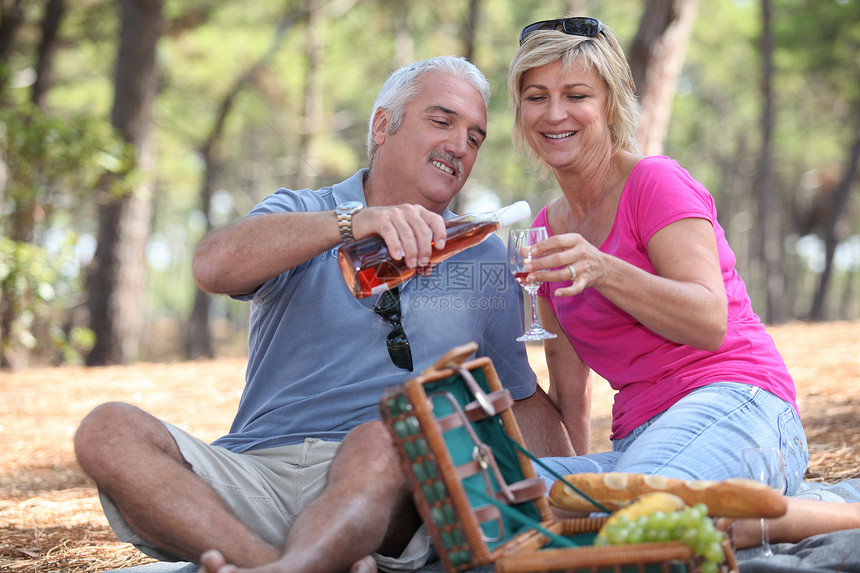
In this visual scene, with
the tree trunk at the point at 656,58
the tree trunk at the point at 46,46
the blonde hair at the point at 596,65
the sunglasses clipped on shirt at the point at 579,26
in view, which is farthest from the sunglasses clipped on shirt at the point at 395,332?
the tree trunk at the point at 46,46

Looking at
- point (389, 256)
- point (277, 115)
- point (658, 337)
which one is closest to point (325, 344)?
point (389, 256)

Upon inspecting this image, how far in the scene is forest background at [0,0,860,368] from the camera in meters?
7.38

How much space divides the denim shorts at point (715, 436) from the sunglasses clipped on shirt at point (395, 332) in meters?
0.57

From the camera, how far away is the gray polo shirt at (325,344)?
2.57m

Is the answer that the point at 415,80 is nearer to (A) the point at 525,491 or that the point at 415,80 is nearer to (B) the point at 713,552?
(A) the point at 525,491

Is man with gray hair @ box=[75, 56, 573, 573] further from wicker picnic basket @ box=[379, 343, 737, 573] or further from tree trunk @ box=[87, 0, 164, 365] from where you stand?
tree trunk @ box=[87, 0, 164, 365]

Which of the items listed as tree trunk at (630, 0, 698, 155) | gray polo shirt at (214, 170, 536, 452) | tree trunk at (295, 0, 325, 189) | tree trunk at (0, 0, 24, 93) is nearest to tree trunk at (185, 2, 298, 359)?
tree trunk at (295, 0, 325, 189)

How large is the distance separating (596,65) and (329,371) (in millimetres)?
1432

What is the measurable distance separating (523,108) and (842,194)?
14978mm

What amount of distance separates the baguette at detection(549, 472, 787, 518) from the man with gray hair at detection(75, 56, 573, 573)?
0.47m

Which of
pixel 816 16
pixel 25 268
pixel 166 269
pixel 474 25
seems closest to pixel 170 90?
pixel 474 25

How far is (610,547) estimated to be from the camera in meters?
1.62

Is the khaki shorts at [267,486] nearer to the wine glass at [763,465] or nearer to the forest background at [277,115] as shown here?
the wine glass at [763,465]

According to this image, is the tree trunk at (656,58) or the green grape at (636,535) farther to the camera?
the tree trunk at (656,58)
